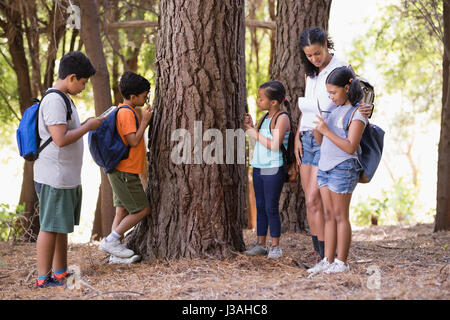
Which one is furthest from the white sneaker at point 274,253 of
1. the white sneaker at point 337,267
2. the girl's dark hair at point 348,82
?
the girl's dark hair at point 348,82

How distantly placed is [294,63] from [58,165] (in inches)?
148

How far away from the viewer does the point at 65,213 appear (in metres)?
3.90

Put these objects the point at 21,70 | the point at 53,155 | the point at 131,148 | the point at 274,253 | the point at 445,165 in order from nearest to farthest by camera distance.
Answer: the point at 53,155
the point at 131,148
the point at 274,253
the point at 445,165
the point at 21,70

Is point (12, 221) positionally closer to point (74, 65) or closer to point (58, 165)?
point (58, 165)

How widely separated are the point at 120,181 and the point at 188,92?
966mm

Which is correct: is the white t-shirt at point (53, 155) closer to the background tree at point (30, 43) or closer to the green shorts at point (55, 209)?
the green shorts at point (55, 209)

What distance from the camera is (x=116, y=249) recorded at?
14.5 ft

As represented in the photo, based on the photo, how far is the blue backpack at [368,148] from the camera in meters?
3.92

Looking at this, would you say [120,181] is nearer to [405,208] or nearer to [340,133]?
[340,133]

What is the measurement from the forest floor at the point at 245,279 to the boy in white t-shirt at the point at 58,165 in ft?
1.13

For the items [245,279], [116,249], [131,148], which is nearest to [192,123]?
[131,148]

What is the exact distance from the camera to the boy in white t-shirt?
383 centimetres

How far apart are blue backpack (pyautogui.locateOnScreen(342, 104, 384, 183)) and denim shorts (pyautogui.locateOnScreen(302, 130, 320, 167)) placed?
1.22 feet

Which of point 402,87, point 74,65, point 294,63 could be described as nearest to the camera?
point 74,65
